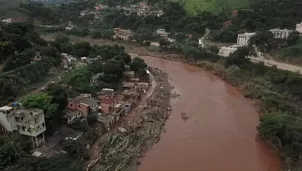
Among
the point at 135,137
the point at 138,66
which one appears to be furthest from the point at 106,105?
the point at 138,66

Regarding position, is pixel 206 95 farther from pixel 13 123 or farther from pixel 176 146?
pixel 13 123

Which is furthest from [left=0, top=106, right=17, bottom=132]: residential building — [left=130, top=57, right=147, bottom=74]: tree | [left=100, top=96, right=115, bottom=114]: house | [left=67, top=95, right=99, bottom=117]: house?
[left=130, top=57, right=147, bottom=74]: tree

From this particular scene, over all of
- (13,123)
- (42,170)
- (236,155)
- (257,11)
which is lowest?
(236,155)

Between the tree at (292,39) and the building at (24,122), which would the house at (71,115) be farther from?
the tree at (292,39)

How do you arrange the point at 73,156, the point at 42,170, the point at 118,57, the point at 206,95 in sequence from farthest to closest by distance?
1. the point at 118,57
2. the point at 206,95
3. the point at 73,156
4. the point at 42,170

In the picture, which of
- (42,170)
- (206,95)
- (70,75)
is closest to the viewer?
(42,170)

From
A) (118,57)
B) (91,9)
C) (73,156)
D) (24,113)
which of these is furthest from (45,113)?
(91,9)

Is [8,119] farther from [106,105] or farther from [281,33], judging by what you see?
[281,33]

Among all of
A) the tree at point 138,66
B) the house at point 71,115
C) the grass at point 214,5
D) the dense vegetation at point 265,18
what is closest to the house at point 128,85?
the tree at point 138,66
